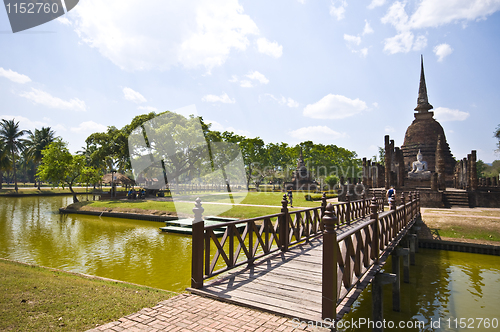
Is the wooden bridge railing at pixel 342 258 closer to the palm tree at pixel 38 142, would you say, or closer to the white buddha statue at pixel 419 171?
the white buddha statue at pixel 419 171

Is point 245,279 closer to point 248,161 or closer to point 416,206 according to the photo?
point 416,206

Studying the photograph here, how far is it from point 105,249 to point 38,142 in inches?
1917

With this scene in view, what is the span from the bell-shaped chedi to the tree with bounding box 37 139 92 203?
125 ft

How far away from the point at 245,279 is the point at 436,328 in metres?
5.05

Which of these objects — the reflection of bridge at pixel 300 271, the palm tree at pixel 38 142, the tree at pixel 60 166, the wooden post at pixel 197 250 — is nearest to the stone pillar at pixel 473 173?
the reflection of bridge at pixel 300 271

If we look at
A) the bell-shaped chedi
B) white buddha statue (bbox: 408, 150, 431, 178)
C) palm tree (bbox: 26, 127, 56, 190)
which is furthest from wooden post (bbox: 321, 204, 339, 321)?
palm tree (bbox: 26, 127, 56, 190)

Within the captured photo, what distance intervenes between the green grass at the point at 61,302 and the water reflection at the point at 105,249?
263 cm

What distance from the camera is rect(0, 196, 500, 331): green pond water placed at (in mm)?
7969

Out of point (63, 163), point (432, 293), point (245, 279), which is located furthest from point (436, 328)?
point (63, 163)

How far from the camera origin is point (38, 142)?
2007 inches

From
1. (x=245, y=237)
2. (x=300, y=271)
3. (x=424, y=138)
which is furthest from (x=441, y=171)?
→ (x=245, y=237)

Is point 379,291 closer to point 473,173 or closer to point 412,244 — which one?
point 412,244

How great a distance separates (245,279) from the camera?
585cm

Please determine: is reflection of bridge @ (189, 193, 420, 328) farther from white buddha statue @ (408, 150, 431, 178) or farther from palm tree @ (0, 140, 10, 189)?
palm tree @ (0, 140, 10, 189)
